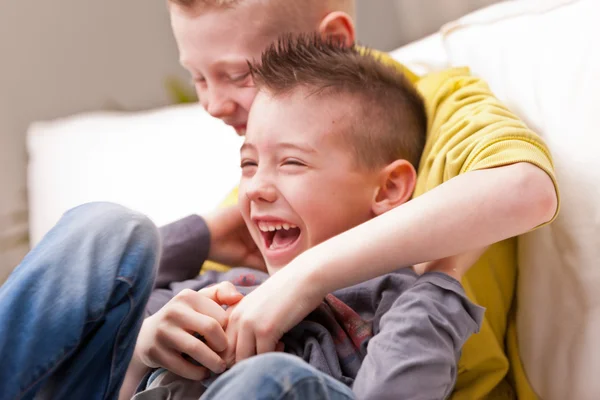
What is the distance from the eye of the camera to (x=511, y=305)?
961 millimetres

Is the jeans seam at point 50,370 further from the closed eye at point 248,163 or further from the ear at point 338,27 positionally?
the ear at point 338,27

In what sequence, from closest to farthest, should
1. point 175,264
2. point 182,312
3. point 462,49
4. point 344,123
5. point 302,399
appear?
point 302,399, point 182,312, point 344,123, point 175,264, point 462,49

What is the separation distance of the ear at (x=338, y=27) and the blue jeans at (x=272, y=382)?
66 centimetres

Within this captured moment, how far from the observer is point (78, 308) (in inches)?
24.6

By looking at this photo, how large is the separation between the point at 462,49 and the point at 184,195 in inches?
23.1

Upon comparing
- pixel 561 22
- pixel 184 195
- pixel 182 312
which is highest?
pixel 561 22

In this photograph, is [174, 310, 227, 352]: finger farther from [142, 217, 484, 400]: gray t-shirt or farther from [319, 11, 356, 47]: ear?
[319, 11, 356, 47]: ear

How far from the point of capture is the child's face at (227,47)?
107cm

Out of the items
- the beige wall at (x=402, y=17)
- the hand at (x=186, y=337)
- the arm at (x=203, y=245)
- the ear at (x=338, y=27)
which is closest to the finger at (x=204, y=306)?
the hand at (x=186, y=337)

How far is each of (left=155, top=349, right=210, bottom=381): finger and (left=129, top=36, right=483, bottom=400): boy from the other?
2 centimetres

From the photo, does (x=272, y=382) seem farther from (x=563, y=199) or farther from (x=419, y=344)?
(x=563, y=199)

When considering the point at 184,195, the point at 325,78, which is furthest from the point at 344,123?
the point at 184,195

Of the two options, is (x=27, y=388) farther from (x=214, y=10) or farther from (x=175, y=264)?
(x=214, y=10)

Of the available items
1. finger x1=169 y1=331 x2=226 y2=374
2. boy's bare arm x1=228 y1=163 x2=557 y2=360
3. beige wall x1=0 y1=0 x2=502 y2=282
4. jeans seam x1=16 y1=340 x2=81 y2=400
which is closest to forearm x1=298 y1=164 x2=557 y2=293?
boy's bare arm x1=228 y1=163 x2=557 y2=360
